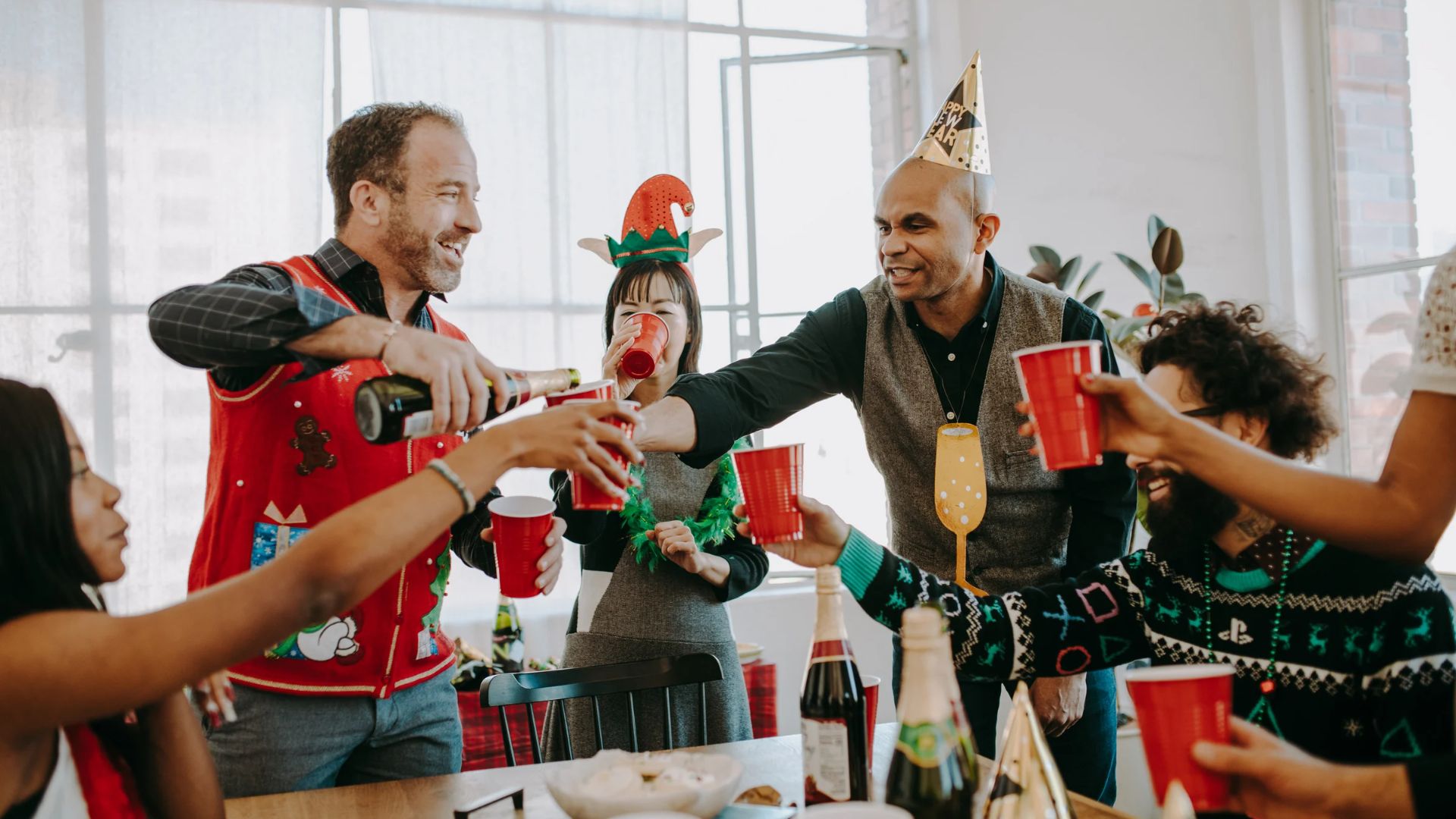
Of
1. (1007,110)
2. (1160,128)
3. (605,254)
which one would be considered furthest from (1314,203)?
(605,254)

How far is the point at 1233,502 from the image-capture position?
157 cm

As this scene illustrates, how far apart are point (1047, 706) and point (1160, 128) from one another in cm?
292

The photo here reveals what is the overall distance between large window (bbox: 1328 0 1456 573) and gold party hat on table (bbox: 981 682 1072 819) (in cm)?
348

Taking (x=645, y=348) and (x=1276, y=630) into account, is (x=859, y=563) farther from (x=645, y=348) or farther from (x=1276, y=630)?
(x=645, y=348)

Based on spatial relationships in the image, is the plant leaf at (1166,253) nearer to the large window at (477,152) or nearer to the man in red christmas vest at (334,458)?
the large window at (477,152)

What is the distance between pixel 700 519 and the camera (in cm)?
253

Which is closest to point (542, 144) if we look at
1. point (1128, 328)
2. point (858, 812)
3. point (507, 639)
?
point (507, 639)

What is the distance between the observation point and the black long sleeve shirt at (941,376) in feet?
7.11

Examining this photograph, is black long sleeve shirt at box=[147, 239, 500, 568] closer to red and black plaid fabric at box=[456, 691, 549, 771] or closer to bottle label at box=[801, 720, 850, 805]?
bottle label at box=[801, 720, 850, 805]

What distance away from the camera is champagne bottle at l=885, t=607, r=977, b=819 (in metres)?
1.08

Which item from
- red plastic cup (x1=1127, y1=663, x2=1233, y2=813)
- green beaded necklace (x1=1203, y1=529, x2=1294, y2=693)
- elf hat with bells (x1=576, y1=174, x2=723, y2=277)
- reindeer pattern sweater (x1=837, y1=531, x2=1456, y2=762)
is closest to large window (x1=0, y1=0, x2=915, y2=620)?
elf hat with bells (x1=576, y1=174, x2=723, y2=277)

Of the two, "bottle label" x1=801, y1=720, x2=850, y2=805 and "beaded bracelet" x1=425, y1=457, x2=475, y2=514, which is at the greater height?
"beaded bracelet" x1=425, y1=457, x2=475, y2=514

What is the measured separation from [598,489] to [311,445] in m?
0.69

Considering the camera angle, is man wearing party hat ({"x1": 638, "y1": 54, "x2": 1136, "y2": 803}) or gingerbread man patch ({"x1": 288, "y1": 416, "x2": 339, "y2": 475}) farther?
man wearing party hat ({"x1": 638, "y1": 54, "x2": 1136, "y2": 803})
